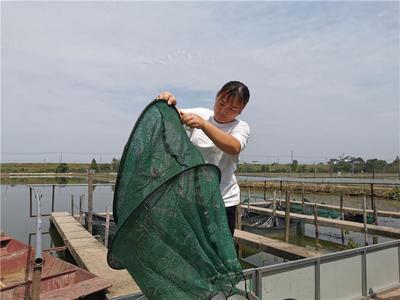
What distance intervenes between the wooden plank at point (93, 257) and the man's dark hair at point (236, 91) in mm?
3308

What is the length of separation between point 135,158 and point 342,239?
52.3 ft

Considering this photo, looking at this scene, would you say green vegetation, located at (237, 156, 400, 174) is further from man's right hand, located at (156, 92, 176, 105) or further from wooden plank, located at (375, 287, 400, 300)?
man's right hand, located at (156, 92, 176, 105)

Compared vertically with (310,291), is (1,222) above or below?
below

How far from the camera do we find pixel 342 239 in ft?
51.8

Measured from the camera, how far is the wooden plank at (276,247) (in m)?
9.58

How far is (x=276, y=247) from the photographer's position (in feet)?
33.5

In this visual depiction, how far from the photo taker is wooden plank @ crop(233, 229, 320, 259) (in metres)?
9.58

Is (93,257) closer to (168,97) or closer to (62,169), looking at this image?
(168,97)

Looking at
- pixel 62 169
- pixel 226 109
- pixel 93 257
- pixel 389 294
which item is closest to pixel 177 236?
pixel 226 109

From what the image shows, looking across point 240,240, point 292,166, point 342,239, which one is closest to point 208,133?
point 240,240

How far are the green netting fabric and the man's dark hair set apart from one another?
55cm

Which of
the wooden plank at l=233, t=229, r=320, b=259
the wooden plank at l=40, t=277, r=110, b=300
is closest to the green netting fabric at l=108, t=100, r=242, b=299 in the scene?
the wooden plank at l=40, t=277, r=110, b=300

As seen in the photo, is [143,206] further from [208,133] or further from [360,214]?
[360,214]

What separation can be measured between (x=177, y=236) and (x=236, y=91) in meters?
0.91
